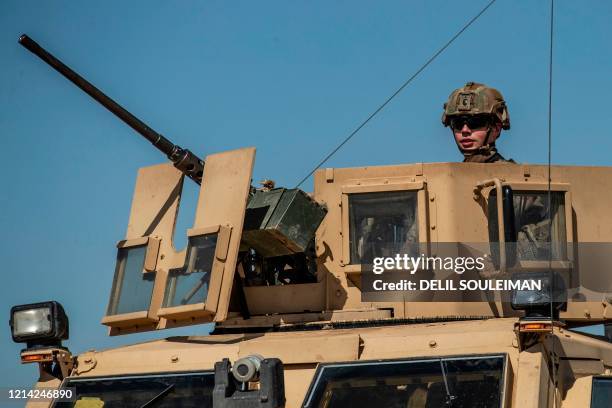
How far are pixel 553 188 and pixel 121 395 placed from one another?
4331 millimetres

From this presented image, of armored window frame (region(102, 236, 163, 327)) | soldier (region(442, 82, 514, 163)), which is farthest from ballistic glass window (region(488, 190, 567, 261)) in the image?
armored window frame (region(102, 236, 163, 327))

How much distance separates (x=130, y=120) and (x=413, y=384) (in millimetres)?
4519

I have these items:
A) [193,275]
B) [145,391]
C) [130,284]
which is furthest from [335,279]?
[145,391]

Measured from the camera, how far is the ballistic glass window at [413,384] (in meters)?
8.34

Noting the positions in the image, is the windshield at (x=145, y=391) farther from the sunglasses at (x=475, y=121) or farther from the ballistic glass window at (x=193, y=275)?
the sunglasses at (x=475, y=121)

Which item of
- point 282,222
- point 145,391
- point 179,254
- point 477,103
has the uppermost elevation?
point 477,103

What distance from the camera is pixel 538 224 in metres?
11.2

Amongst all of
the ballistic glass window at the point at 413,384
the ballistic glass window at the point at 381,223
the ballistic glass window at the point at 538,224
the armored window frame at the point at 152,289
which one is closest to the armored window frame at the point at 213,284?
the armored window frame at the point at 152,289

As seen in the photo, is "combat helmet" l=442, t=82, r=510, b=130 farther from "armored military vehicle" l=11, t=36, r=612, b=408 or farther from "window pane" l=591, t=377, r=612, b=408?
"window pane" l=591, t=377, r=612, b=408

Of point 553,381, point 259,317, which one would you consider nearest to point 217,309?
point 259,317

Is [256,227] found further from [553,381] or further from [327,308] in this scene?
[553,381]

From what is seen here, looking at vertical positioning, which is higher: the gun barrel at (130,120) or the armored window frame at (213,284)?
the gun barrel at (130,120)

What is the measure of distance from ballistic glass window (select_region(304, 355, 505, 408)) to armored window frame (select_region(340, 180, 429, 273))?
91.8 inches

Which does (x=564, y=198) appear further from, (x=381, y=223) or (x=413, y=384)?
(x=413, y=384)
